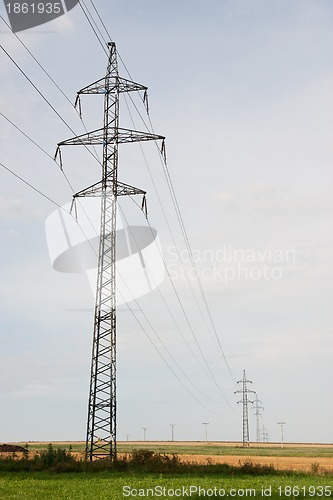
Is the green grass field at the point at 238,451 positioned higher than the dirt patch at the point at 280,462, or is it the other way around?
the dirt patch at the point at 280,462

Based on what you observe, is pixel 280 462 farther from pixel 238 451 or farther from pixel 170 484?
pixel 238 451

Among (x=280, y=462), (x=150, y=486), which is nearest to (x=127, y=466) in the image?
(x=150, y=486)

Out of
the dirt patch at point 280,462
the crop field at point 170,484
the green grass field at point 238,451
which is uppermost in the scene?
the crop field at point 170,484

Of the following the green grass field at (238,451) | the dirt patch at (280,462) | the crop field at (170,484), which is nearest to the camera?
the crop field at (170,484)

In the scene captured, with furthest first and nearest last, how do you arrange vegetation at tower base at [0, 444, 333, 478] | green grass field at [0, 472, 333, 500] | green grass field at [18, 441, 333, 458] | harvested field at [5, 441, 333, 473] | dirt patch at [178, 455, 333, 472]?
green grass field at [18, 441, 333, 458] < harvested field at [5, 441, 333, 473] < dirt patch at [178, 455, 333, 472] < vegetation at tower base at [0, 444, 333, 478] < green grass field at [0, 472, 333, 500]

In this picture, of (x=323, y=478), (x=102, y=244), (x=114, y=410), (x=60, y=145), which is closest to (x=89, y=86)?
(x=60, y=145)

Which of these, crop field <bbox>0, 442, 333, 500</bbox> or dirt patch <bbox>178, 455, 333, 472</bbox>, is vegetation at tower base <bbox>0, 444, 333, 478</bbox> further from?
dirt patch <bbox>178, 455, 333, 472</bbox>

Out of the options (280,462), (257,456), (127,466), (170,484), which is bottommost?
(257,456)

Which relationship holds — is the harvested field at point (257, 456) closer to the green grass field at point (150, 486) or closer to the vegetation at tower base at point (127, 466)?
the vegetation at tower base at point (127, 466)

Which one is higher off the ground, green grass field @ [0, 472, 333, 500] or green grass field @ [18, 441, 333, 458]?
green grass field @ [0, 472, 333, 500]

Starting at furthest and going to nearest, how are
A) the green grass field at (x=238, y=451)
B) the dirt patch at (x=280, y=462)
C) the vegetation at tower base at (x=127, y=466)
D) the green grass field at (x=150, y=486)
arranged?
1. the green grass field at (x=238, y=451)
2. the dirt patch at (x=280, y=462)
3. the vegetation at tower base at (x=127, y=466)
4. the green grass field at (x=150, y=486)

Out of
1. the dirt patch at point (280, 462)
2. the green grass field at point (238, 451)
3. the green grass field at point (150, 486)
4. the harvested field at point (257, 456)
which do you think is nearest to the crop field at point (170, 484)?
the green grass field at point (150, 486)

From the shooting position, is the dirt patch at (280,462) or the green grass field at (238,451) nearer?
the dirt patch at (280,462)

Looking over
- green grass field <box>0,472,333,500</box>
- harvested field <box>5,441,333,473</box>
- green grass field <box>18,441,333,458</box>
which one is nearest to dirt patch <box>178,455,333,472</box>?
harvested field <box>5,441,333,473</box>
